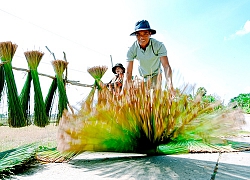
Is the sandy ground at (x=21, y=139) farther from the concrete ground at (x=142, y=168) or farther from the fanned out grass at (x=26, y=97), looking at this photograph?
the fanned out grass at (x=26, y=97)

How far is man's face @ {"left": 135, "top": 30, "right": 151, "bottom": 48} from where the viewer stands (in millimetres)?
1147

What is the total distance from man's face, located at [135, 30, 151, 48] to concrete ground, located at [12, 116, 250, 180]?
535mm

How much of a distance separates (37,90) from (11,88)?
0.70ft

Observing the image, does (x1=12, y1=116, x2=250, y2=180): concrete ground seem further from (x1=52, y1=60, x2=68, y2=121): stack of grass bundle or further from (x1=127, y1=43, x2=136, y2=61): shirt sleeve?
(x1=52, y1=60, x2=68, y2=121): stack of grass bundle

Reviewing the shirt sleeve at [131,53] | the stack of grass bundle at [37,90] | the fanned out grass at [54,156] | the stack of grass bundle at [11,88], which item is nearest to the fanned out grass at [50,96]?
the stack of grass bundle at [37,90]

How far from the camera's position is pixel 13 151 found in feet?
2.39

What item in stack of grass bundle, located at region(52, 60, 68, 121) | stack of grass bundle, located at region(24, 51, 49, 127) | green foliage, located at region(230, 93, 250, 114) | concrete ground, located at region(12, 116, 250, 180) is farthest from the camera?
stack of grass bundle, located at region(52, 60, 68, 121)

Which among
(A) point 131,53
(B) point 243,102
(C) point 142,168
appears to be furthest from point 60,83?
(B) point 243,102

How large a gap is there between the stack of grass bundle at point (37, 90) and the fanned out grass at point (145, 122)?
0.76 meters

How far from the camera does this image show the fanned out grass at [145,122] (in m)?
0.68

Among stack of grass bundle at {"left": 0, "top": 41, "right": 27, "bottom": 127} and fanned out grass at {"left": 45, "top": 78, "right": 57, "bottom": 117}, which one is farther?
fanned out grass at {"left": 45, "top": 78, "right": 57, "bottom": 117}

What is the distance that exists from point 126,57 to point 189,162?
25.5 inches

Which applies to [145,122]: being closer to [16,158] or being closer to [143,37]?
[16,158]

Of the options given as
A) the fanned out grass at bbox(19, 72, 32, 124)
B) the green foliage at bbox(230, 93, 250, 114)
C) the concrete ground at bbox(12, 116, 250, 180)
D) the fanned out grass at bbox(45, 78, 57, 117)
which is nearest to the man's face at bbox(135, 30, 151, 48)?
the green foliage at bbox(230, 93, 250, 114)
